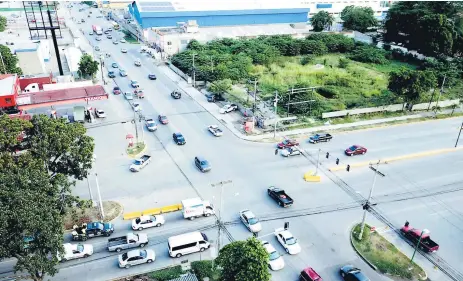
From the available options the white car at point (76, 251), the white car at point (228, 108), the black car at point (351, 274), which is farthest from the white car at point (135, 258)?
the white car at point (228, 108)

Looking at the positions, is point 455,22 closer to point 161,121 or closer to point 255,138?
point 255,138

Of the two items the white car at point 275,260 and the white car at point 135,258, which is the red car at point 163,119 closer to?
the white car at point 135,258

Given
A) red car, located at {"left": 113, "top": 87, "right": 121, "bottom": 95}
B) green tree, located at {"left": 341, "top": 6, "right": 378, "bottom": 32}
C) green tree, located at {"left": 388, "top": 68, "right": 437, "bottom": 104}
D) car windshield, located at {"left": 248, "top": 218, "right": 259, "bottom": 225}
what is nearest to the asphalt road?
car windshield, located at {"left": 248, "top": 218, "right": 259, "bottom": 225}

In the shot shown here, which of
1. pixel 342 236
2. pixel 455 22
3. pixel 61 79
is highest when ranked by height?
pixel 455 22

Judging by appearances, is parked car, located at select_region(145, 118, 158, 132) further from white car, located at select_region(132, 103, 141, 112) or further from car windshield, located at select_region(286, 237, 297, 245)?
car windshield, located at select_region(286, 237, 297, 245)

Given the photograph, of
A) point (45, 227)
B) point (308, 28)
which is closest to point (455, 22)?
point (308, 28)

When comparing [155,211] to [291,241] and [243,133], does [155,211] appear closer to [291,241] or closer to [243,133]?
[291,241]
